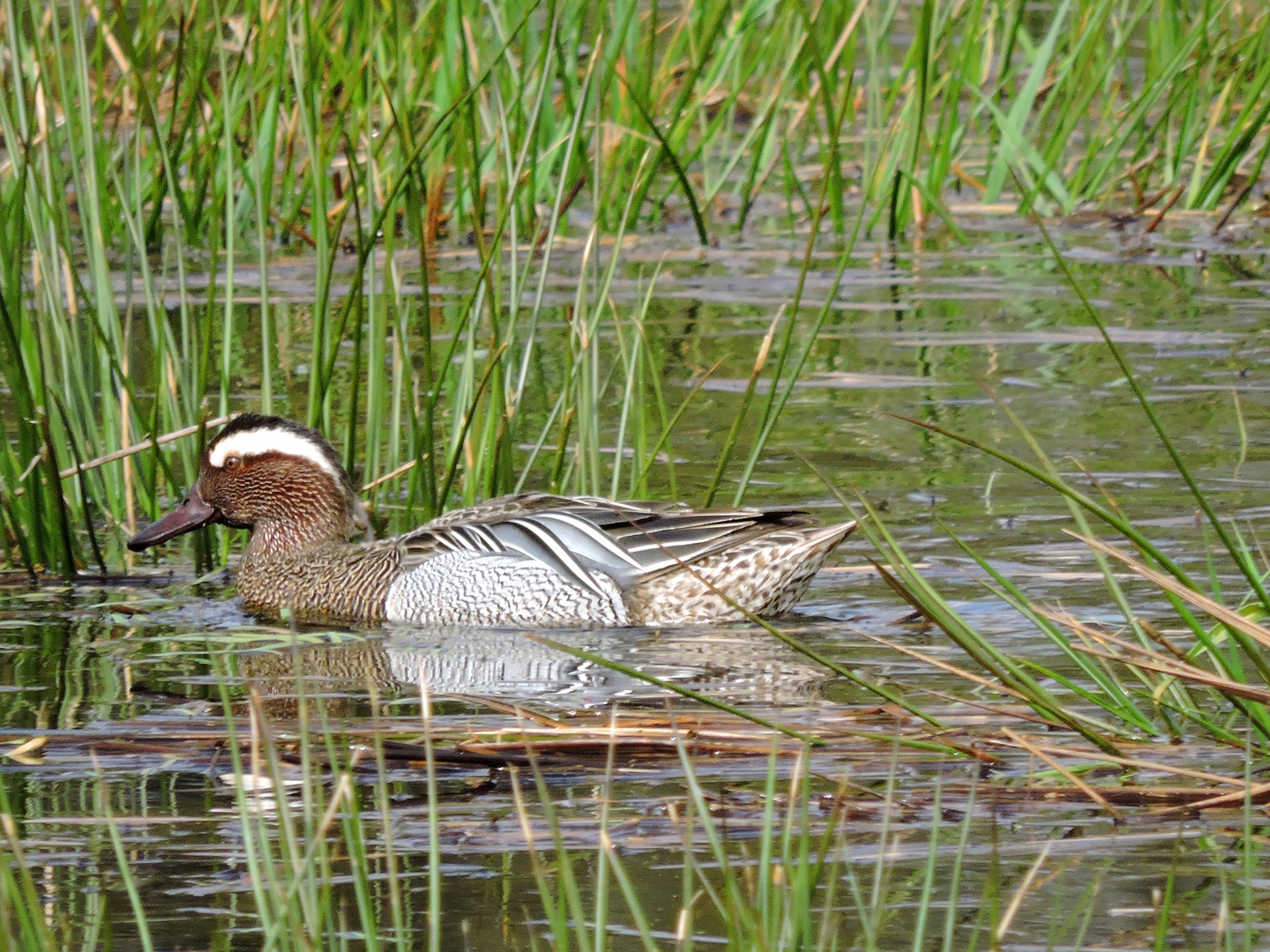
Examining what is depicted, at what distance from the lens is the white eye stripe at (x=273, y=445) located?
6.35m

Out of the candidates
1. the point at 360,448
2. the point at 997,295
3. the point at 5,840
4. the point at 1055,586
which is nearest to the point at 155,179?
the point at 360,448

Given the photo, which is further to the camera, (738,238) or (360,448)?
(738,238)

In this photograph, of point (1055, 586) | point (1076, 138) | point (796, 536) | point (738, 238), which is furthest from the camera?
point (1076, 138)

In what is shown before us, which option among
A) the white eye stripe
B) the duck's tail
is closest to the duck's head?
the white eye stripe

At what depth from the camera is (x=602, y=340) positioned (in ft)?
27.9

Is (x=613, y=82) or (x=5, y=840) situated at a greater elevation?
(x=613, y=82)

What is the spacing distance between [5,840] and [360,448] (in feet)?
14.3

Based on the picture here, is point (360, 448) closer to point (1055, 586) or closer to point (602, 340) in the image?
point (602, 340)

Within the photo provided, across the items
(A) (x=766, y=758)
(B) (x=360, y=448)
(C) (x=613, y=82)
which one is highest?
(C) (x=613, y=82)

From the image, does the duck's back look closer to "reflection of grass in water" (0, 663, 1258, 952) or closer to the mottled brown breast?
the mottled brown breast

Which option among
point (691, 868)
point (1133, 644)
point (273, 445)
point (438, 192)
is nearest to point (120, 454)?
point (273, 445)

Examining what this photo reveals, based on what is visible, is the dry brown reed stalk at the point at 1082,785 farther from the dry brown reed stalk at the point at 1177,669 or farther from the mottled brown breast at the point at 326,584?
the mottled brown breast at the point at 326,584

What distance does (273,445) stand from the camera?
6.39 meters

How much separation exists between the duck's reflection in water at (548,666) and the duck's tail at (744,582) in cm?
11
